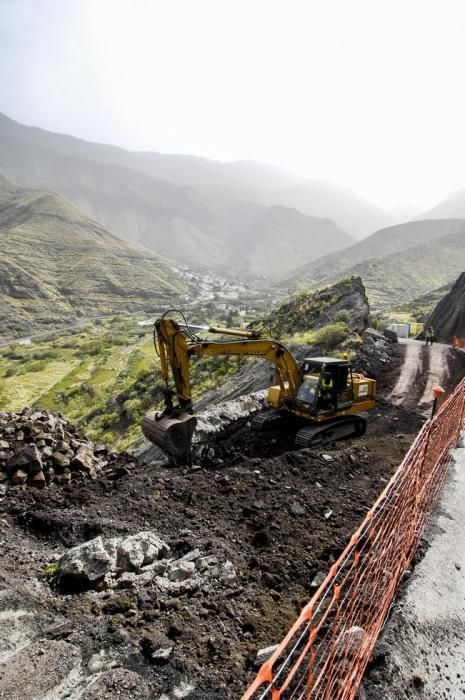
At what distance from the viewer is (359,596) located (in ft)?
14.9

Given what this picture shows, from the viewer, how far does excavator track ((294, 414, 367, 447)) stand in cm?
1102

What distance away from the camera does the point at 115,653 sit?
4238 mm

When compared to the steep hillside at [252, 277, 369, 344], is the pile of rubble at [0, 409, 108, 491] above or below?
below

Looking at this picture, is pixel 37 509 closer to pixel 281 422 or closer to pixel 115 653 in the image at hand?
pixel 115 653

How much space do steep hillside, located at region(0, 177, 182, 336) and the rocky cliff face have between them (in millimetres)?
70447

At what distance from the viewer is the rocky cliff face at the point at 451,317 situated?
3175 centimetres

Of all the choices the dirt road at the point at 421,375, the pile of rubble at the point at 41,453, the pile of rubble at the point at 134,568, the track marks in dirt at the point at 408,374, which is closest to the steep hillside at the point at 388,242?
the dirt road at the point at 421,375

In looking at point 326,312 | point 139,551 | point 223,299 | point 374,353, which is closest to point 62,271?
point 223,299

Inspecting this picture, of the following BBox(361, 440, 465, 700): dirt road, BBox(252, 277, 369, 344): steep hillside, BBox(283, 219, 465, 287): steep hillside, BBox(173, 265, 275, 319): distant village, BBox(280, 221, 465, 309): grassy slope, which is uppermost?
BBox(283, 219, 465, 287): steep hillside

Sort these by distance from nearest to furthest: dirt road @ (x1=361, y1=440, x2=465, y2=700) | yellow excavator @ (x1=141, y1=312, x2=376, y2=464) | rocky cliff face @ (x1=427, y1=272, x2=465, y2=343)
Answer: dirt road @ (x1=361, y1=440, x2=465, y2=700) → yellow excavator @ (x1=141, y1=312, x2=376, y2=464) → rocky cliff face @ (x1=427, y1=272, x2=465, y2=343)

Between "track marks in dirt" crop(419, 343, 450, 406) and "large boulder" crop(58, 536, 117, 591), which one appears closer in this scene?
"large boulder" crop(58, 536, 117, 591)

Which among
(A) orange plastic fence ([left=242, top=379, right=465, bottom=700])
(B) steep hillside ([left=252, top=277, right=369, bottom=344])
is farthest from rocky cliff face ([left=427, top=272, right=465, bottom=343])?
(A) orange plastic fence ([left=242, top=379, right=465, bottom=700])

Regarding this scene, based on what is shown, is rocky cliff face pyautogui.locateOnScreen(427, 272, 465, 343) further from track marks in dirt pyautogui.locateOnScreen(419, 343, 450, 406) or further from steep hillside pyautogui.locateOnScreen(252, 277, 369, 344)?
steep hillside pyautogui.locateOnScreen(252, 277, 369, 344)

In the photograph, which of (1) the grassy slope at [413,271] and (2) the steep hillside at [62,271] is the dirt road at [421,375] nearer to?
(1) the grassy slope at [413,271]
